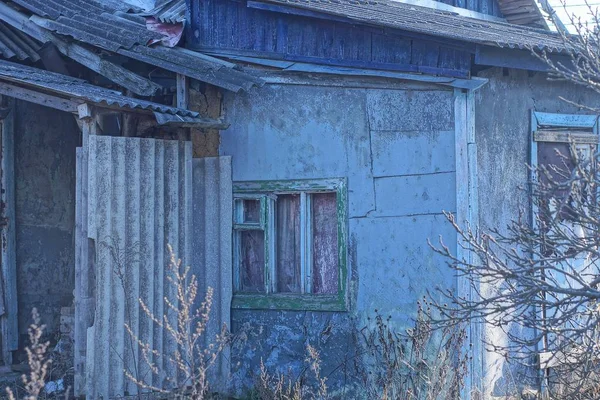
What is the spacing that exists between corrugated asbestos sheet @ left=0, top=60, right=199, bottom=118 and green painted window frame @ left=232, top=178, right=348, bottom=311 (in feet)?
3.28

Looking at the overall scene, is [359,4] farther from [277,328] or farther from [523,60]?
[277,328]

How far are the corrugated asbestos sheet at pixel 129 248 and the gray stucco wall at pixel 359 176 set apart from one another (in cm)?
80

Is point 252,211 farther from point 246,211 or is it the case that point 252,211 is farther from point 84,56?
point 84,56

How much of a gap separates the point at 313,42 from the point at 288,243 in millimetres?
1876

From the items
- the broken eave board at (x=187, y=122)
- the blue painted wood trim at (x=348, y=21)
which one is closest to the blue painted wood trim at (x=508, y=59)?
the blue painted wood trim at (x=348, y=21)

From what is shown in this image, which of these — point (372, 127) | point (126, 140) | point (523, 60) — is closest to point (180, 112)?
point (126, 140)

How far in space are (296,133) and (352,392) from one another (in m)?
2.38

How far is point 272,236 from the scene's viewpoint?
8367 millimetres

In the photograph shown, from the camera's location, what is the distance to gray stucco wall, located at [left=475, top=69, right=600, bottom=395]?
795 cm

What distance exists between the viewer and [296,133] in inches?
323

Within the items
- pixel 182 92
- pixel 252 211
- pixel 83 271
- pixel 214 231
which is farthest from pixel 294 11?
pixel 83 271

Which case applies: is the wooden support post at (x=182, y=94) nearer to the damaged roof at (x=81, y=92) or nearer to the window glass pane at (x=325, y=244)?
the damaged roof at (x=81, y=92)

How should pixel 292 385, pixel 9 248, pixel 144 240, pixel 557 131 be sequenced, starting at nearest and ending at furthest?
pixel 144 240 < pixel 292 385 < pixel 557 131 < pixel 9 248

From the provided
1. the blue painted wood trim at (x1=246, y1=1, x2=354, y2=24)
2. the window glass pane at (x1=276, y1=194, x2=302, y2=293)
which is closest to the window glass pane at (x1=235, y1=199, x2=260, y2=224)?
the window glass pane at (x1=276, y1=194, x2=302, y2=293)
